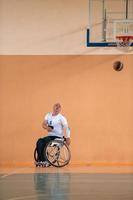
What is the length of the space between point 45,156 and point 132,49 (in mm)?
4045

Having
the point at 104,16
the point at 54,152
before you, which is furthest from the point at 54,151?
the point at 104,16

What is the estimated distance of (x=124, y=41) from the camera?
13.5 metres

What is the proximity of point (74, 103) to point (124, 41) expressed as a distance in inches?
90.1

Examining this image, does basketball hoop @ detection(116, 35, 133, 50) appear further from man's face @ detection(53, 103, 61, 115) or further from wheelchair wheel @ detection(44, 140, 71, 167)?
wheelchair wheel @ detection(44, 140, 71, 167)

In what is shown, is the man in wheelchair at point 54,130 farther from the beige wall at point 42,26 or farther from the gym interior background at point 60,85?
the beige wall at point 42,26

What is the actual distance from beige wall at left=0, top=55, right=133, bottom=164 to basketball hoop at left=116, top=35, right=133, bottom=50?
1.02 metres

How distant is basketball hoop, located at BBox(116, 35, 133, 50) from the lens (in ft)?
44.3

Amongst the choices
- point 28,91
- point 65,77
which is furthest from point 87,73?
point 28,91

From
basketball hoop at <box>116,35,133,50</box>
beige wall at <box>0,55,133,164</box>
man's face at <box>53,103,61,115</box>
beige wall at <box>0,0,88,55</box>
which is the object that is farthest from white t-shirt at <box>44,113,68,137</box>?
beige wall at <box>0,0,88,55</box>

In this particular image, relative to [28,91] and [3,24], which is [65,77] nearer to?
[28,91]

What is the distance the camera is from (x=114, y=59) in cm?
1470

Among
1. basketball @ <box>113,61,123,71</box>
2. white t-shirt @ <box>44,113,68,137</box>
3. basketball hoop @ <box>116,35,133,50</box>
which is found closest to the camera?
white t-shirt @ <box>44,113,68,137</box>

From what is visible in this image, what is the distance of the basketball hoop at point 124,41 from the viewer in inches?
531

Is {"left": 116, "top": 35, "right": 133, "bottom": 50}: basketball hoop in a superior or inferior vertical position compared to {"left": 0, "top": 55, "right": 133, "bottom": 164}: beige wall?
superior
